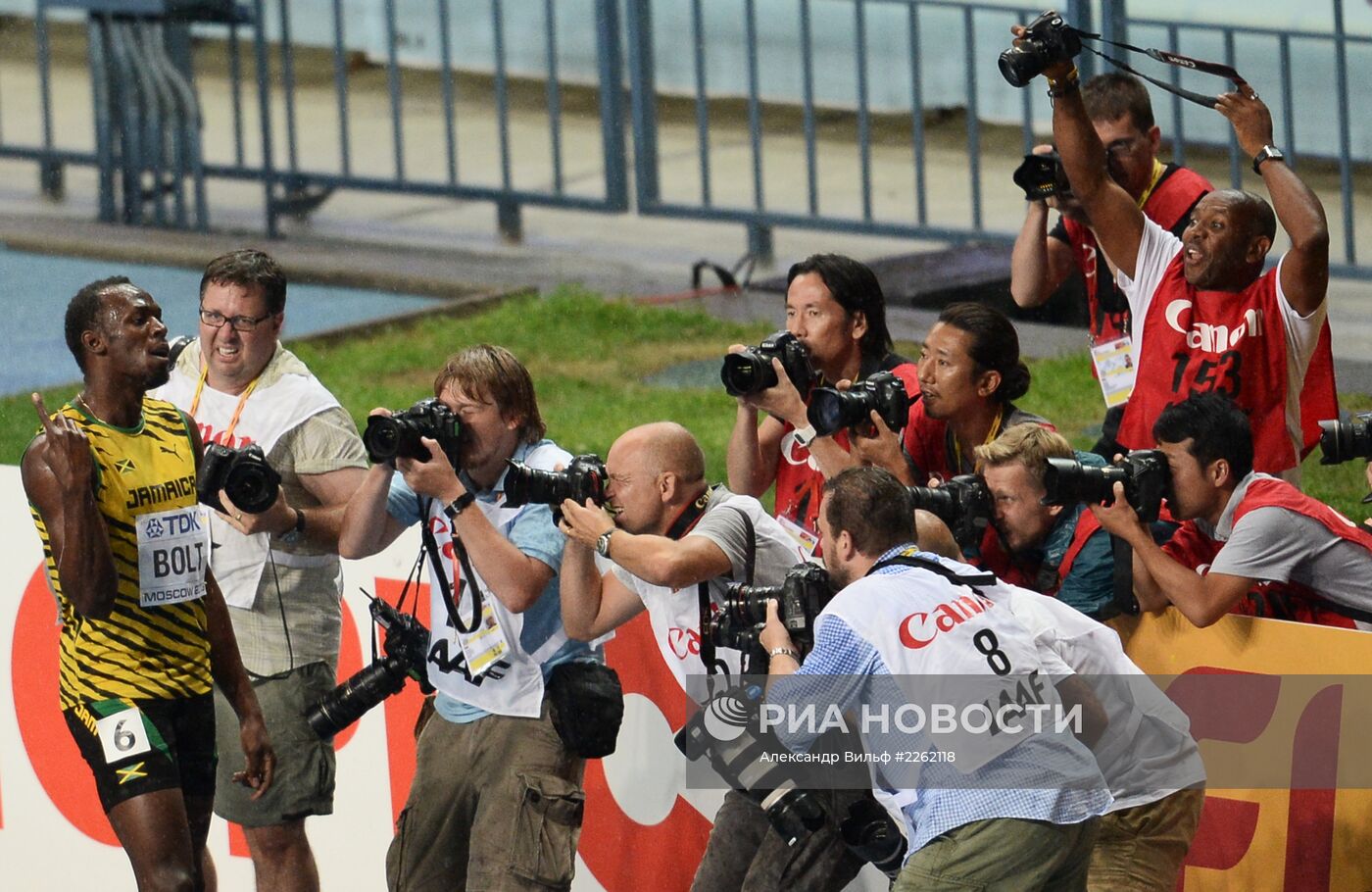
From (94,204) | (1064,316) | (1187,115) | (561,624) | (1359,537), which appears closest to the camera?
(1359,537)

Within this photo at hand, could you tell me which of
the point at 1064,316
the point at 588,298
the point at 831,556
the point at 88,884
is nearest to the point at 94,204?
the point at 588,298

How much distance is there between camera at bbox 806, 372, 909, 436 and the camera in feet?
19.0

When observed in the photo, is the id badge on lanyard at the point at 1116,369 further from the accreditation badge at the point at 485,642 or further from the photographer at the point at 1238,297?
the accreditation badge at the point at 485,642

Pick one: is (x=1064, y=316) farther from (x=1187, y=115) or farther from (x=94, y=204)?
(x=94, y=204)

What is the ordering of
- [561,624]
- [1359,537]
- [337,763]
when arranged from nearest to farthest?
[1359,537], [561,624], [337,763]

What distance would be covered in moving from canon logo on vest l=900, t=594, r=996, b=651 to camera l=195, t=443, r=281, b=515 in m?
1.83

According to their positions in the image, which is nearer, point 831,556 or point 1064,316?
point 831,556

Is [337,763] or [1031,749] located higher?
[1031,749]

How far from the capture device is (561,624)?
595cm

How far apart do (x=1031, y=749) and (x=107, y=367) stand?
8.46 feet

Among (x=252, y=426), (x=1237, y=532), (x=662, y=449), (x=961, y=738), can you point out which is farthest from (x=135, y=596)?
(x=1237, y=532)

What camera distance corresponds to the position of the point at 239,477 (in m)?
5.82

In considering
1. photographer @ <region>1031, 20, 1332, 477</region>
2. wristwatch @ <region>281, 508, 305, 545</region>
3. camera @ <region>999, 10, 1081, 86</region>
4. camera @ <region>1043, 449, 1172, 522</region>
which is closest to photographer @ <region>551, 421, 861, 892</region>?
camera @ <region>1043, 449, 1172, 522</region>

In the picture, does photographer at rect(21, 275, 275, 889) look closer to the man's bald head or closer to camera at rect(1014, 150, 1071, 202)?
the man's bald head
